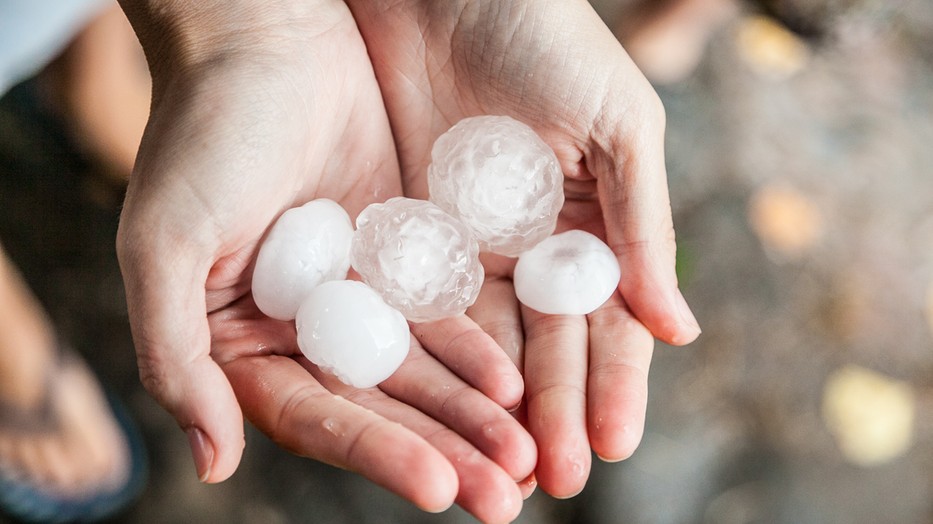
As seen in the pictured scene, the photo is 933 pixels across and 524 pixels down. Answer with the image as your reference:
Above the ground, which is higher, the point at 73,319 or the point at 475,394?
the point at 475,394

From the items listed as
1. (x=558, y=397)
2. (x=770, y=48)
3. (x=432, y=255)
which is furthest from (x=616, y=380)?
(x=770, y=48)

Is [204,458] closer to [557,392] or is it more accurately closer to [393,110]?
[557,392]

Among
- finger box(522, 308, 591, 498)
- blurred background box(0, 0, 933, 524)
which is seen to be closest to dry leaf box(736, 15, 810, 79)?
blurred background box(0, 0, 933, 524)

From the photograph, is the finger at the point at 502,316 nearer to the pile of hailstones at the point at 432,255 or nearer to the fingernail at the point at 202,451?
the pile of hailstones at the point at 432,255

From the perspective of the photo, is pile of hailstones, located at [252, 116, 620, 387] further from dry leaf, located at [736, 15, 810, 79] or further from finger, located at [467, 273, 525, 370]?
dry leaf, located at [736, 15, 810, 79]

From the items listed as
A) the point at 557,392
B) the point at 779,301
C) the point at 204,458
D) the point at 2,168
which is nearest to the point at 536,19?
the point at 557,392

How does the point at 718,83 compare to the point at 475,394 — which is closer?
the point at 475,394

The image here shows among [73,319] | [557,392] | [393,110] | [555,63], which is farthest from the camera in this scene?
[73,319]

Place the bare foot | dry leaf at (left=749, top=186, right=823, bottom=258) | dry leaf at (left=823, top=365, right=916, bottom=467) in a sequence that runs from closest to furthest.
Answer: the bare foot → dry leaf at (left=823, top=365, right=916, bottom=467) → dry leaf at (left=749, top=186, right=823, bottom=258)

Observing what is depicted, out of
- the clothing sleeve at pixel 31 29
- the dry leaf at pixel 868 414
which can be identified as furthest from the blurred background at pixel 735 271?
the clothing sleeve at pixel 31 29
